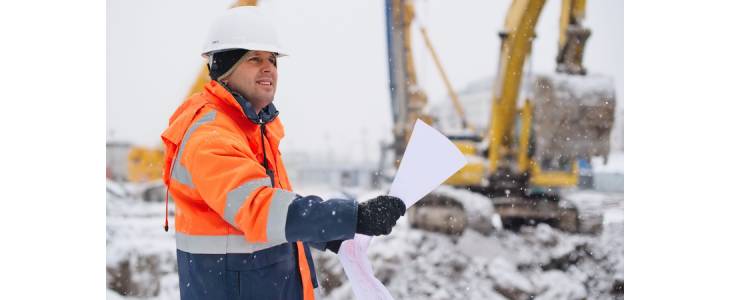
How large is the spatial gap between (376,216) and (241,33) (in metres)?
0.45

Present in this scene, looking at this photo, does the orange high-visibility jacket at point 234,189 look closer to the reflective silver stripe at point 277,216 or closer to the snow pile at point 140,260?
the reflective silver stripe at point 277,216

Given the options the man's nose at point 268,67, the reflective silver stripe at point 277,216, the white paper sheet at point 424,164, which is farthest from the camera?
the man's nose at point 268,67

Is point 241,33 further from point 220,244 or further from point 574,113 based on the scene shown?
point 574,113

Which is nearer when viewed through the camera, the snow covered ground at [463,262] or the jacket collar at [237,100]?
the jacket collar at [237,100]

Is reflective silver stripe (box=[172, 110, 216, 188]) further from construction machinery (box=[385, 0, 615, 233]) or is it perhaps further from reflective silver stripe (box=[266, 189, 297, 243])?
construction machinery (box=[385, 0, 615, 233])

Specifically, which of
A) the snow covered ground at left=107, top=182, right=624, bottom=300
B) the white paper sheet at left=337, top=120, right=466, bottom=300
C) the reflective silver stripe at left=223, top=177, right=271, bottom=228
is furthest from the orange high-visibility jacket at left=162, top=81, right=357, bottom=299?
the snow covered ground at left=107, top=182, right=624, bottom=300

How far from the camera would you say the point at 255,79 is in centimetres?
106

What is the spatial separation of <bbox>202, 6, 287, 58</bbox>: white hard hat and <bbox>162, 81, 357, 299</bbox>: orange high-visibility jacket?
3.4 inches

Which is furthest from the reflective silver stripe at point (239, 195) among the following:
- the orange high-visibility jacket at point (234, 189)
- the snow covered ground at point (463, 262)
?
the snow covered ground at point (463, 262)

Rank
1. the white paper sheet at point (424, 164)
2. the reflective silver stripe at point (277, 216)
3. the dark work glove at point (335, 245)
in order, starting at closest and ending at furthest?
the reflective silver stripe at point (277, 216) → the white paper sheet at point (424, 164) → the dark work glove at point (335, 245)

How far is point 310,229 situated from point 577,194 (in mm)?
3993

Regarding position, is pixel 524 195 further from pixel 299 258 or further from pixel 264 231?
pixel 264 231

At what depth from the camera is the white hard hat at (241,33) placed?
1.04 metres

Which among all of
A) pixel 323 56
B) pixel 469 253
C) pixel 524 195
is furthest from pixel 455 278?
pixel 323 56
